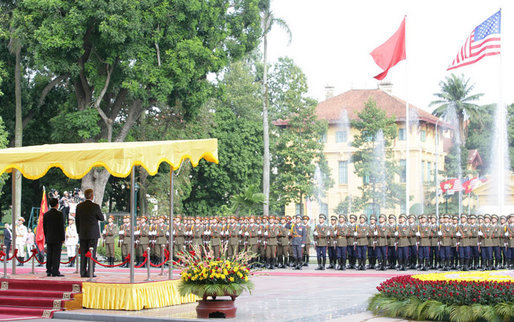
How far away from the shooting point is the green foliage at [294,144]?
4984cm

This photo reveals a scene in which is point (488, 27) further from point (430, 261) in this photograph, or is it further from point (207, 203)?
point (207, 203)

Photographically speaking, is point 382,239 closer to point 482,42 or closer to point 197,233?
point 197,233

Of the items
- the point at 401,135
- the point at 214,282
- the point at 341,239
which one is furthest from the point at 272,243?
the point at 401,135

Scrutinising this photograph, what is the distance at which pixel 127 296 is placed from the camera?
1402 cm

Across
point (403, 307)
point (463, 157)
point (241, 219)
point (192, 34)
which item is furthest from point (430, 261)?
point (463, 157)

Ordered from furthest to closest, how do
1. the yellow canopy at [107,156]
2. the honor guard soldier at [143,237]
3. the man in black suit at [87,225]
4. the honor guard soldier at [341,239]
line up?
the honor guard soldier at [143,237] → the honor guard soldier at [341,239] → the man in black suit at [87,225] → the yellow canopy at [107,156]

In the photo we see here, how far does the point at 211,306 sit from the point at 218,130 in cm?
3603

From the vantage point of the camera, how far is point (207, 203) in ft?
163

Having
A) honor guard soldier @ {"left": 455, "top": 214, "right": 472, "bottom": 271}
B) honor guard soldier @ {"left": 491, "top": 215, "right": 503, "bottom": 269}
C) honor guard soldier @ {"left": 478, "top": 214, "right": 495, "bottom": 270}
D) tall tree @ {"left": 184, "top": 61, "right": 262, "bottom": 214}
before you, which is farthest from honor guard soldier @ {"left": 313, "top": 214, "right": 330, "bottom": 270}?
tall tree @ {"left": 184, "top": 61, "right": 262, "bottom": 214}

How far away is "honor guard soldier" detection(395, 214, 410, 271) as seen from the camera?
2397cm

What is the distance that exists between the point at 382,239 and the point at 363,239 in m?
0.63

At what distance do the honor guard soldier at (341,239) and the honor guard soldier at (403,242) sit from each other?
1710 millimetres

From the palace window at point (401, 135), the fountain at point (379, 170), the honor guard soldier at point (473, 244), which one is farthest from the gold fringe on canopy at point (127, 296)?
the palace window at point (401, 135)

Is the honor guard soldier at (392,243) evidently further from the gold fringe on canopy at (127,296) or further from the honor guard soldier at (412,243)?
the gold fringe on canopy at (127,296)
